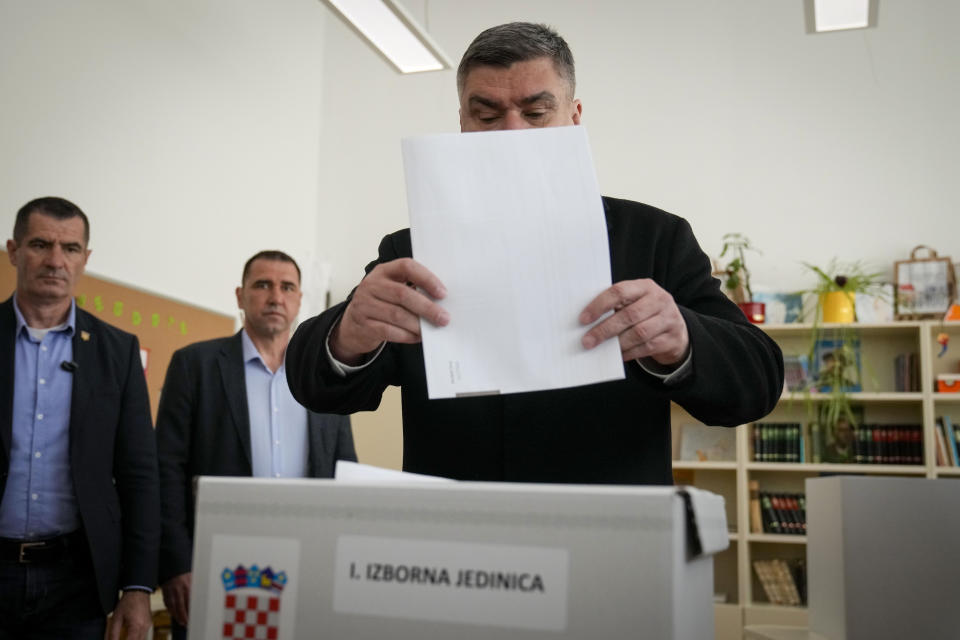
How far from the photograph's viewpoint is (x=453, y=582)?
26.5 inches

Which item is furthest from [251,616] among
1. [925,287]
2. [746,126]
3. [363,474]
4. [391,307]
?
[746,126]

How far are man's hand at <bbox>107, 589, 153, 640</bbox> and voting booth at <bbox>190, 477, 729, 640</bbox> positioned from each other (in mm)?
1911

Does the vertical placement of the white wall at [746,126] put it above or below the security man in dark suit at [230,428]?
above

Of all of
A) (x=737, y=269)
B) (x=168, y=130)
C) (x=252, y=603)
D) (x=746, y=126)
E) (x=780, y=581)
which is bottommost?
(x=780, y=581)

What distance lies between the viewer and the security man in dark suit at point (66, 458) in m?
2.27

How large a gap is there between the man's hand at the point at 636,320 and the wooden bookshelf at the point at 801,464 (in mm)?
4167

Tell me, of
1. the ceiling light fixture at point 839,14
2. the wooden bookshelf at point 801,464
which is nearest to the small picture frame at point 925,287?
the wooden bookshelf at point 801,464

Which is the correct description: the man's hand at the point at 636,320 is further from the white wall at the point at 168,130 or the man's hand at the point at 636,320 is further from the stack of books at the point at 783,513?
the stack of books at the point at 783,513

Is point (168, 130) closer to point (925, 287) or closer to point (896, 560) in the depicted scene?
point (896, 560)

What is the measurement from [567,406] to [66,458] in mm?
1800

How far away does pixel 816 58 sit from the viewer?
546 centimetres

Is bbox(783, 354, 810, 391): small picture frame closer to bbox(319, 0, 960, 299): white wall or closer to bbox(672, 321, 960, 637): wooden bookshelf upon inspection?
bbox(672, 321, 960, 637): wooden bookshelf

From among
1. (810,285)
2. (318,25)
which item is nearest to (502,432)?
(810,285)

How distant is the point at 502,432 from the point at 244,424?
6.54 ft
